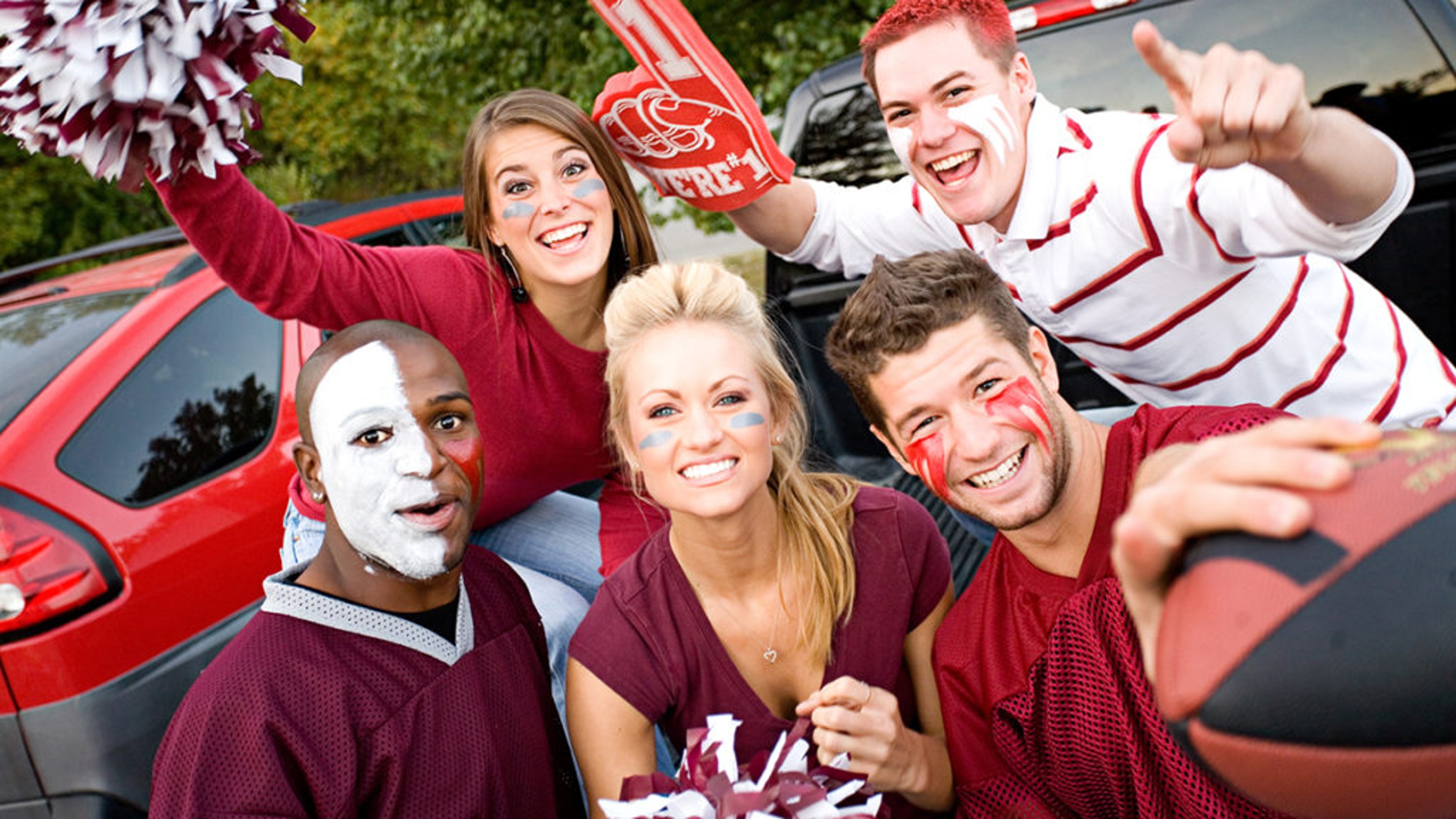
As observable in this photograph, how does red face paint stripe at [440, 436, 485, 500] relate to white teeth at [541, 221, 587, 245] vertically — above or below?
below

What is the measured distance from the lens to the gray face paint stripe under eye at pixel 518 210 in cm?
275

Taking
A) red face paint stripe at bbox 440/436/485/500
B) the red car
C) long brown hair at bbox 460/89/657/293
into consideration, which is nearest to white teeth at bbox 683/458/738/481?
red face paint stripe at bbox 440/436/485/500

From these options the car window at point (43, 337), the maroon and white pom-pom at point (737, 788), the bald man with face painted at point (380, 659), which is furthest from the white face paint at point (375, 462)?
the car window at point (43, 337)

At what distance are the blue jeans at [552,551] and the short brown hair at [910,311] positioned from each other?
1.03 m

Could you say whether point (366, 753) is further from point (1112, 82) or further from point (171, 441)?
point (1112, 82)

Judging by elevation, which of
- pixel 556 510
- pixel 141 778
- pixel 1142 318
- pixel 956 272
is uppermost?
pixel 956 272

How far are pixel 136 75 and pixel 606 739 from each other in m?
1.48

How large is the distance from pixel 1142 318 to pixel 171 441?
8.20 ft

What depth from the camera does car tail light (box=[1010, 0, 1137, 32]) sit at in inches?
128

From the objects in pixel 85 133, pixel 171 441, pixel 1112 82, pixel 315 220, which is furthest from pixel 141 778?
pixel 1112 82

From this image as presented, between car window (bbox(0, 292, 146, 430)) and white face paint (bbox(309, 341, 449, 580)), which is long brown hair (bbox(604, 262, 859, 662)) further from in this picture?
car window (bbox(0, 292, 146, 430))

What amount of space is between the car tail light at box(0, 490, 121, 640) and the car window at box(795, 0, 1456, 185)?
2.86 metres

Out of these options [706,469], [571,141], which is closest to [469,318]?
[571,141]

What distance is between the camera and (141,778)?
282 centimetres
